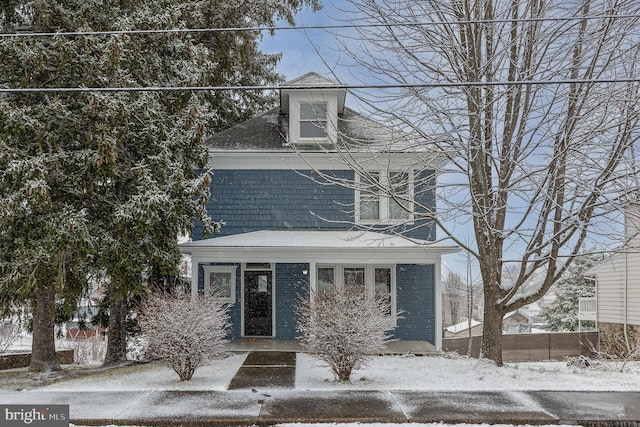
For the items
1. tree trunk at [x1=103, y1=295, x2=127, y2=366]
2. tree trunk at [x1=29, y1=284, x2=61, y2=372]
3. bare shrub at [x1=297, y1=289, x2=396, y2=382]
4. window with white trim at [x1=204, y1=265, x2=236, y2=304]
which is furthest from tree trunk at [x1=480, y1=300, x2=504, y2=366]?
tree trunk at [x1=29, y1=284, x2=61, y2=372]

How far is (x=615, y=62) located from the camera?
9.78 meters

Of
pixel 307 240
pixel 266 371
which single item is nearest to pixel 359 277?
pixel 307 240

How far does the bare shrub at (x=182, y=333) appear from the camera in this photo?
9164 mm

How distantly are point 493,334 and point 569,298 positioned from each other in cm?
1884

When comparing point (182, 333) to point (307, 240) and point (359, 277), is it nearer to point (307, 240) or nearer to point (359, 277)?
point (307, 240)

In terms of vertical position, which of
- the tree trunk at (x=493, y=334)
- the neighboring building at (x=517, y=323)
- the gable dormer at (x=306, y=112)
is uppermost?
the gable dormer at (x=306, y=112)

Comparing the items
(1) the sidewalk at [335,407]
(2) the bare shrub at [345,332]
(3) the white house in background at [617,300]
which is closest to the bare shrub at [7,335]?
(1) the sidewalk at [335,407]

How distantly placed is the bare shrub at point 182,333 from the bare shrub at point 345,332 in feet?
5.50

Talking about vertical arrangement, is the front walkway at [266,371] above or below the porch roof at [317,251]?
below

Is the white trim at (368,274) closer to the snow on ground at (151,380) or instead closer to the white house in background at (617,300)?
the snow on ground at (151,380)

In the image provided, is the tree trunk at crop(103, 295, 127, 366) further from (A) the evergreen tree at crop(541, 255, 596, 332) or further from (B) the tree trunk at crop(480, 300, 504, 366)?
(A) the evergreen tree at crop(541, 255, 596, 332)

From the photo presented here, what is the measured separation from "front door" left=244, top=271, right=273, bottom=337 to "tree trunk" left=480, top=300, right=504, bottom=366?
20.1ft

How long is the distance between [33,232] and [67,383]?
2.86 meters

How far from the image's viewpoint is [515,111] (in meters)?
10.2
